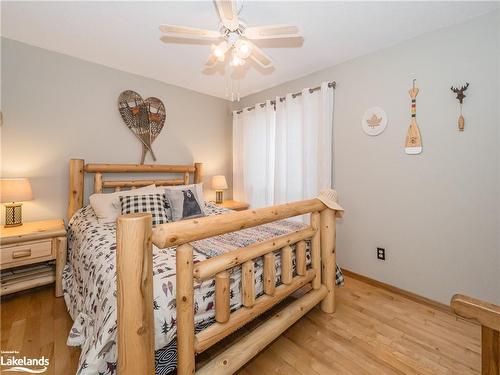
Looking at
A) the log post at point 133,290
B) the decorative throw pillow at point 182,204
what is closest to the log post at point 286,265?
the log post at point 133,290

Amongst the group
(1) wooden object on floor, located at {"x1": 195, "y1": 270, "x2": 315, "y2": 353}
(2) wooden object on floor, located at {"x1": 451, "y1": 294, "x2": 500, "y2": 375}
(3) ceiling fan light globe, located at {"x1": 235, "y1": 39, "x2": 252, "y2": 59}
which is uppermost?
(3) ceiling fan light globe, located at {"x1": 235, "y1": 39, "x2": 252, "y2": 59}

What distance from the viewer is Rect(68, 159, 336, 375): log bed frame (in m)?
0.84

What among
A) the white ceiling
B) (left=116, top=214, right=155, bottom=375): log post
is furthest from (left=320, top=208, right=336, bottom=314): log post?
the white ceiling

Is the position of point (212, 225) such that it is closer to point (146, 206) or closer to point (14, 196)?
point (146, 206)

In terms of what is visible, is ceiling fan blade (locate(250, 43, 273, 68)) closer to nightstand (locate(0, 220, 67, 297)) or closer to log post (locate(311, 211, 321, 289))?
log post (locate(311, 211, 321, 289))

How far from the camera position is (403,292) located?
85.4 inches

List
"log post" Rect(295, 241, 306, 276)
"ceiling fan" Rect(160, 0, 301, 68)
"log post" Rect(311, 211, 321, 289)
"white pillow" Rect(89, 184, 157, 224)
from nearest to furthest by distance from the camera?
"ceiling fan" Rect(160, 0, 301, 68) → "log post" Rect(295, 241, 306, 276) → "log post" Rect(311, 211, 321, 289) → "white pillow" Rect(89, 184, 157, 224)

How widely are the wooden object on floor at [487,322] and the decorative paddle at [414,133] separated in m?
1.69

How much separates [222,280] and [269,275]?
37 centimetres

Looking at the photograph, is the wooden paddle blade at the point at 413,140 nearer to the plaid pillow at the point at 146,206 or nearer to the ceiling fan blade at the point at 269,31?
the ceiling fan blade at the point at 269,31

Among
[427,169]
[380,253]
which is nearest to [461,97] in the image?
[427,169]

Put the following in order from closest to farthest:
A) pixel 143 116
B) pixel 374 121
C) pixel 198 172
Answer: pixel 374 121, pixel 143 116, pixel 198 172

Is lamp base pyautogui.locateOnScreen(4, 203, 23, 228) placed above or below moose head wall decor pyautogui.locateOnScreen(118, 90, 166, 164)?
below

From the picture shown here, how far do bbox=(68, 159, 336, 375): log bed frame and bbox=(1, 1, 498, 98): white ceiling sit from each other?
4.74 ft
